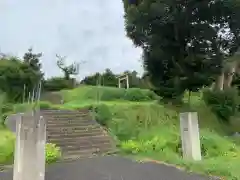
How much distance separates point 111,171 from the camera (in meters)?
8.15

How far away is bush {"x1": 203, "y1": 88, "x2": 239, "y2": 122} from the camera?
55.4 feet

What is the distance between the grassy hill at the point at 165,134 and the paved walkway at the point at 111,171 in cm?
75

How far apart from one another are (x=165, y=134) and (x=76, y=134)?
11.5 ft

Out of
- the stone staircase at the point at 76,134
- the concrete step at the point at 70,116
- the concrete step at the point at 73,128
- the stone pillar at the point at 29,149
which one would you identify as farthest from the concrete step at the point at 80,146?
the stone pillar at the point at 29,149

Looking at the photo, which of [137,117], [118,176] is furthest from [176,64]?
[118,176]

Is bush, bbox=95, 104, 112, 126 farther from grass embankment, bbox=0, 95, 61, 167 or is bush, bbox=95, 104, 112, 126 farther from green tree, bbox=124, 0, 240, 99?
green tree, bbox=124, 0, 240, 99

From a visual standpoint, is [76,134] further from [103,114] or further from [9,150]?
[9,150]

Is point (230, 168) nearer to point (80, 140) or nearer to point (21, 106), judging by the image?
point (80, 140)

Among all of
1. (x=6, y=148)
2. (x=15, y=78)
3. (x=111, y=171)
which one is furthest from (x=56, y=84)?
(x=111, y=171)

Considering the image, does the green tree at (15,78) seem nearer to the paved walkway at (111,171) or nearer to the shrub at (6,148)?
the shrub at (6,148)

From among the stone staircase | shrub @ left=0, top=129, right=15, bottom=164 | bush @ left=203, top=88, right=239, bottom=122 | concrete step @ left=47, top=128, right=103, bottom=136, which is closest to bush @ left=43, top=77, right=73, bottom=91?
the stone staircase

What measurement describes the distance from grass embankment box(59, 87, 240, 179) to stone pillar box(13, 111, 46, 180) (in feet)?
12.9

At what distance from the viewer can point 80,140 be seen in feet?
38.8

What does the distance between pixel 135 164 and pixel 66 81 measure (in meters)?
24.1
